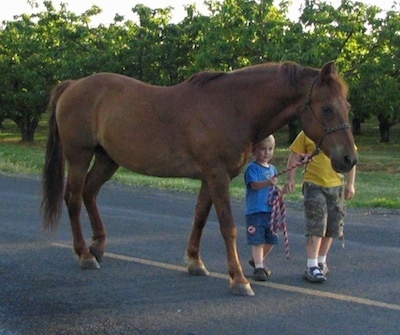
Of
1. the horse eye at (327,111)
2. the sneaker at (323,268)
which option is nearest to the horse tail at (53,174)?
the sneaker at (323,268)

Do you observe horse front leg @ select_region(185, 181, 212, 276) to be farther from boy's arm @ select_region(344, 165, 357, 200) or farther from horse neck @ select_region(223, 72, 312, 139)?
boy's arm @ select_region(344, 165, 357, 200)

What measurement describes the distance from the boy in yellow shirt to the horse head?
60cm

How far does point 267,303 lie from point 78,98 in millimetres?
2836

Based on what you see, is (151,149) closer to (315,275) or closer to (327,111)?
(327,111)

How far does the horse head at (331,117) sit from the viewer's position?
19.8ft

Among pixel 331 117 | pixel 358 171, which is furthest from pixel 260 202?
pixel 358 171

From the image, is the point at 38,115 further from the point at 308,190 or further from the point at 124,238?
the point at 308,190

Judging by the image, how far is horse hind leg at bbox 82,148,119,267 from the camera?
7.62 meters

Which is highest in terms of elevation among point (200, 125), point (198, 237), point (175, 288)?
point (200, 125)

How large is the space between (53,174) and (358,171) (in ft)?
59.1

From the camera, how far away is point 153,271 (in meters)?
7.17

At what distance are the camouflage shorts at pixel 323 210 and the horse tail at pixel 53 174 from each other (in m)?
2.51

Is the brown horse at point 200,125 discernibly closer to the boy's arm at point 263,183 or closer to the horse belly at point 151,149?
the horse belly at point 151,149

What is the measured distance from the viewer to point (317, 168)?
271 inches
